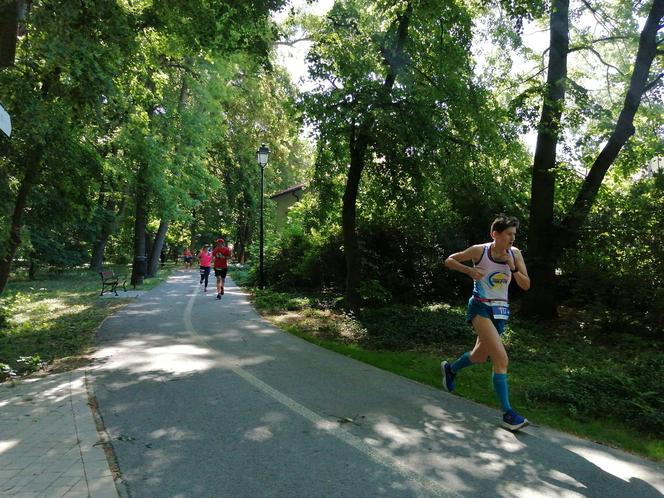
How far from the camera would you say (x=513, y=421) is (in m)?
5.04

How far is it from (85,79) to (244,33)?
413cm

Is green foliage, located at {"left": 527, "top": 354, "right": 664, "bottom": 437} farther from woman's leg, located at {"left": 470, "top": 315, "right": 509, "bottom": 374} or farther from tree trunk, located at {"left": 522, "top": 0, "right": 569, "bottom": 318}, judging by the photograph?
tree trunk, located at {"left": 522, "top": 0, "right": 569, "bottom": 318}

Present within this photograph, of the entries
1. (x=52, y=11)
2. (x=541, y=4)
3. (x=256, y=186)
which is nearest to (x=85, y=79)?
(x=52, y=11)

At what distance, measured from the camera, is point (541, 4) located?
33.7ft

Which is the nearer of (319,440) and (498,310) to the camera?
(319,440)

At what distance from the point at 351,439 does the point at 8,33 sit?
913 centimetres

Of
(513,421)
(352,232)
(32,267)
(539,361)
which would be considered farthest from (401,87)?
(32,267)

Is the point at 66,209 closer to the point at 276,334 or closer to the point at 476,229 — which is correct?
the point at 276,334

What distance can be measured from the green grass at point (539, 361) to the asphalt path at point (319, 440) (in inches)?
19.6

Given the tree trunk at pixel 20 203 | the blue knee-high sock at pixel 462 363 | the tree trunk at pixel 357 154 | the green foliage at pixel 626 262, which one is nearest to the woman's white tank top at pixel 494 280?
the blue knee-high sock at pixel 462 363

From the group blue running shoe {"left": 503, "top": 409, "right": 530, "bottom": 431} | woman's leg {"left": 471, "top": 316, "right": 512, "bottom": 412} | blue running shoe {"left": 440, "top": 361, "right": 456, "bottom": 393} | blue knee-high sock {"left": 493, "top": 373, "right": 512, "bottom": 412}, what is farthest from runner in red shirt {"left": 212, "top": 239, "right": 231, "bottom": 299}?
blue running shoe {"left": 503, "top": 409, "right": 530, "bottom": 431}

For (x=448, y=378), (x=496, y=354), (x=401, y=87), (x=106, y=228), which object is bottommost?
(x=448, y=378)

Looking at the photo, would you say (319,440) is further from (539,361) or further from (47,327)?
(47,327)

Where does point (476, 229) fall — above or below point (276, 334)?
above
